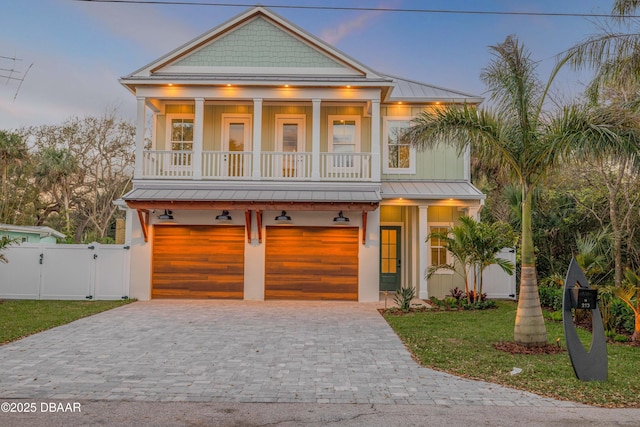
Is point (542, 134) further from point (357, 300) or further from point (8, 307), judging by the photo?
point (8, 307)

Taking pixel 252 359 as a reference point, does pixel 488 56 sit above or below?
above

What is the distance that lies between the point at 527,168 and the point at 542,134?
1.91ft

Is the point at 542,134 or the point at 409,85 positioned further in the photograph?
the point at 409,85

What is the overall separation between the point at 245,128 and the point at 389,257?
21.3 feet

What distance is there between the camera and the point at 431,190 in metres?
14.0

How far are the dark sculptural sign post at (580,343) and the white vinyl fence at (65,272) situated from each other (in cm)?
1154

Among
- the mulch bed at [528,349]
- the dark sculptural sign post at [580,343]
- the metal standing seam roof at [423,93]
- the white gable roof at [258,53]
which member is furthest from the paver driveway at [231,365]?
the metal standing seam roof at [423,93]

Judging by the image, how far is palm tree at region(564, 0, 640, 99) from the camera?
8.22 m

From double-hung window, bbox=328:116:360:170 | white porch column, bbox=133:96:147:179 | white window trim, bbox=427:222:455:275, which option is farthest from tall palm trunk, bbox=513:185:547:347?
white porch column, bbox=133:96:147:179

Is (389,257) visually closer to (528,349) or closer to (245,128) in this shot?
(245,128)

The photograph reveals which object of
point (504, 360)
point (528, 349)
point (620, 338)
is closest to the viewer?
point (504, 360)

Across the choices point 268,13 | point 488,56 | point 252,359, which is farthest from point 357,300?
point 268,13

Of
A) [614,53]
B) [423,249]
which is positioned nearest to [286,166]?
[423,249]

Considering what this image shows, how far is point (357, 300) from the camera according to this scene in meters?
13.3
